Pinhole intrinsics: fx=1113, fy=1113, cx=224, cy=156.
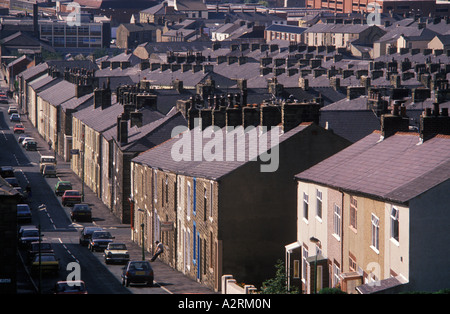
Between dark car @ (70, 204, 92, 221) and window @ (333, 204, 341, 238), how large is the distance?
4450 centimetres

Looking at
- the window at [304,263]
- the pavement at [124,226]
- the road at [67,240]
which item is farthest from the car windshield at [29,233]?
the window at [304,263]

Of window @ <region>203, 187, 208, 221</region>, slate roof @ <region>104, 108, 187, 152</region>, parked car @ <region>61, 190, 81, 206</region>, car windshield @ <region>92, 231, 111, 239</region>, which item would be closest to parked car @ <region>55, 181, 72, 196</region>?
parked car @ <region>61, 190, 81, 206</region>

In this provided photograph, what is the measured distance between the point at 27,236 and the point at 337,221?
33215mm

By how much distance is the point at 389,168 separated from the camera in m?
41.6

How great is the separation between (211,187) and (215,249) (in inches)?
124

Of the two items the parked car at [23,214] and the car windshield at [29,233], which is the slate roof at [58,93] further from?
the car windshield at [29,233]

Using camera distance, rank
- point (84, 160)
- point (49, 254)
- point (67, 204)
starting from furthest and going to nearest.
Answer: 1. point (84, 160)
2. point (67, 204)
3. point (49, 254)

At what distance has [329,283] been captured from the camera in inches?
1794

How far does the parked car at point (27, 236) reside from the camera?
71.2 m

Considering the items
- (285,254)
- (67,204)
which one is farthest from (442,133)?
(67,204)

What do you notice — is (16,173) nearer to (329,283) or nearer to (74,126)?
(74,126)

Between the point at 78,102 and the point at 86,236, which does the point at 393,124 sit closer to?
the point at 86,236

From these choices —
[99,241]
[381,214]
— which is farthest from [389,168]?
[99,241]

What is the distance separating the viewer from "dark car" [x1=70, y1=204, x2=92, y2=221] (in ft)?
284
